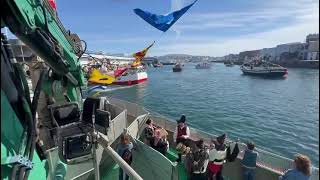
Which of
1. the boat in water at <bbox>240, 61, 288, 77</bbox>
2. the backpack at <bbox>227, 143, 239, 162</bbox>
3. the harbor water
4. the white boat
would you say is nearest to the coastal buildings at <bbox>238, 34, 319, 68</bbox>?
the boat in water at <bbox>240, 61, 288, 77</bbox>

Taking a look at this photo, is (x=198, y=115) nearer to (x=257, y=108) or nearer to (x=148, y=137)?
(x=257, y=108)

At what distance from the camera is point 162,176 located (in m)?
6.66

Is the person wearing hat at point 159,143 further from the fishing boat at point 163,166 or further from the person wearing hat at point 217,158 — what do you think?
the person wearing hat at point 217,158

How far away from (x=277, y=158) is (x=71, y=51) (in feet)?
18.5

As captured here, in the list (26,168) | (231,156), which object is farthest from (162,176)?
(26,168)

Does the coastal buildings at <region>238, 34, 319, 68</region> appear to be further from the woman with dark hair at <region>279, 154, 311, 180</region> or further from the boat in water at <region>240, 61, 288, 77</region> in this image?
the woman with dark hair at <region>279, 154, 311, 180</region>

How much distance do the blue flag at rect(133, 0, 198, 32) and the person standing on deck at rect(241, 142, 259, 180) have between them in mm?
4267

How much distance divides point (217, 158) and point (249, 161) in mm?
833

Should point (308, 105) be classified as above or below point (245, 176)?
below

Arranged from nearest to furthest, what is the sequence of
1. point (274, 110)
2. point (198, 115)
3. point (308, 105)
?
1. point (198, 115)
2. point (274, 110)
3. point (308, 105)

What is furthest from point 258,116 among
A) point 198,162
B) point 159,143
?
point 198,162

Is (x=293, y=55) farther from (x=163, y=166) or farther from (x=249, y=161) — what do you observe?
(x=163, y=166)

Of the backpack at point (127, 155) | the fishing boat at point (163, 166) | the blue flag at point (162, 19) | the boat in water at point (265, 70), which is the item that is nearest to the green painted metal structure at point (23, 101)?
the fishing boat at point (163, 166)

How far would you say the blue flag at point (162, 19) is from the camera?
9.16 meters
